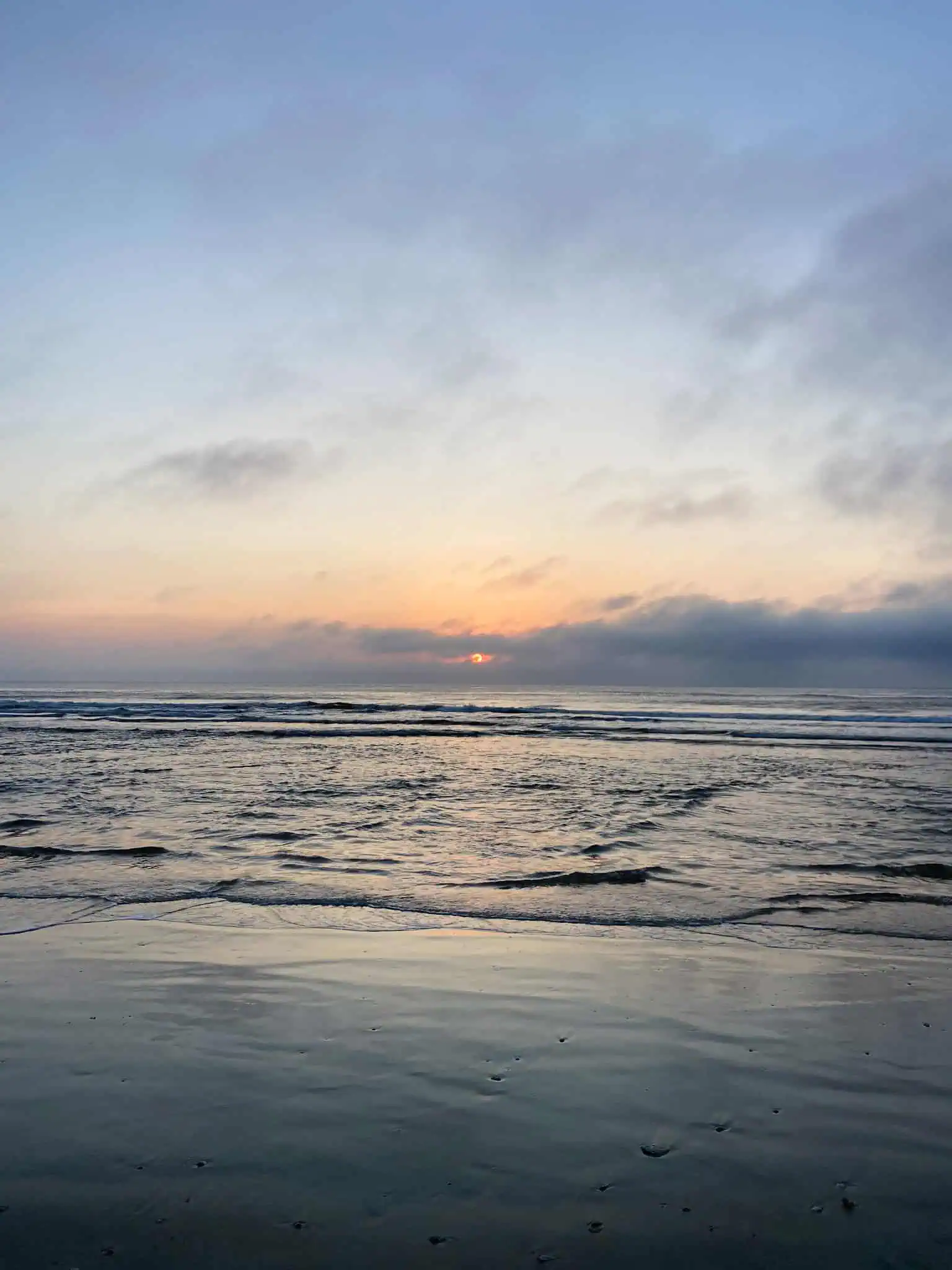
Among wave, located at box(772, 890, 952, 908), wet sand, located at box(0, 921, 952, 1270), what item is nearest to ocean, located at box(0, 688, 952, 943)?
wave, located at box(772, 890, 952, 908)

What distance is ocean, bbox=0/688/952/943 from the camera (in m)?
7.62

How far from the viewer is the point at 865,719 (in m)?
47.2

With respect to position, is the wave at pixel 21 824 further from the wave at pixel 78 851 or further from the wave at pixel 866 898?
the wave at pixel 866 898

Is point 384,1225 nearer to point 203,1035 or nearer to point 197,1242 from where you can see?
point 197,1242

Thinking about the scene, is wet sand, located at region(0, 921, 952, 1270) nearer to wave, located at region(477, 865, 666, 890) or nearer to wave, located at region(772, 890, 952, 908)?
wave, located at region(772, 890, 952, 908)

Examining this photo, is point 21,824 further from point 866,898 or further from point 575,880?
point 866,898

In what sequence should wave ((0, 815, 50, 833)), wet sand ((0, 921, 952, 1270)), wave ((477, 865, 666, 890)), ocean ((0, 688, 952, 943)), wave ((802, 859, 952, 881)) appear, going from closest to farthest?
wet sand ((0, 921, 952, 1270))
ocean ((0, 688, 952, 943))
wave ((477, 865, 666, 890))
wave ((802, 859, 952, 881))
wave ((0, 815, 50, 833))

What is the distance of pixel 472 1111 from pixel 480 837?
25.1ft

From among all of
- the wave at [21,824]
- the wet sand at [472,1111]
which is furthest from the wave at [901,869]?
the wave at [21,824]

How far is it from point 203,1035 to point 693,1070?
2.74 metres

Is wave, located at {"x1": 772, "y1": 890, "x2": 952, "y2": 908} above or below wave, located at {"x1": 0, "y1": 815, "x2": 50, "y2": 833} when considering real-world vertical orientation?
below

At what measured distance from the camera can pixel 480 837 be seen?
1140 centimetres

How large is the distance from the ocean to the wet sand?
57.1 inches

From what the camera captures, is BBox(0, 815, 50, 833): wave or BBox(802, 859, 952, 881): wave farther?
BBox(0, 815, 50, 833): wave
